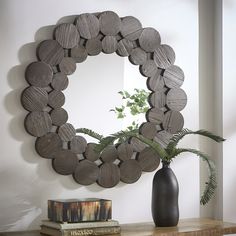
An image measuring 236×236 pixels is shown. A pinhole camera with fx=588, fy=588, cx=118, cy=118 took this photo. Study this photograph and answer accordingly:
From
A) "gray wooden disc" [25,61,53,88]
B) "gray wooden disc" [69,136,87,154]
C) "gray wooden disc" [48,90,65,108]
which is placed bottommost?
"gray wooden disc" [69,136,87,154]

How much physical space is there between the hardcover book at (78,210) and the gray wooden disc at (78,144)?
0.37 metres

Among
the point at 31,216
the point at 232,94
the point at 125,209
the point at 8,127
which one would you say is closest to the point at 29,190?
the point at 31,216

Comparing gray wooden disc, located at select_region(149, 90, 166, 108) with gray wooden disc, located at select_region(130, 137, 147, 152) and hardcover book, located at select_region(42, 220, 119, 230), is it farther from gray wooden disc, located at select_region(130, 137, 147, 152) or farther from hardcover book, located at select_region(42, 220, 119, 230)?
hardcover book, located at select_region(42, 220, 119, 230)

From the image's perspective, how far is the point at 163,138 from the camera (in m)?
3.51

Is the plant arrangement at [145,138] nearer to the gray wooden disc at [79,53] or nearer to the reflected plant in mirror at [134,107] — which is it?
the reflected plant in mirror at [134,107]

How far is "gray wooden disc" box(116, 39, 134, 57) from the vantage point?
3.38 meters

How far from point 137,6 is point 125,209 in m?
1.20

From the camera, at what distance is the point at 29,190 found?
3.09m

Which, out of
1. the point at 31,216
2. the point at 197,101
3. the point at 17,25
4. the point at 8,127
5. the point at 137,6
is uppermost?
the point at 137,6

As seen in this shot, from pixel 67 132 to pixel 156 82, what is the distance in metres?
0.66

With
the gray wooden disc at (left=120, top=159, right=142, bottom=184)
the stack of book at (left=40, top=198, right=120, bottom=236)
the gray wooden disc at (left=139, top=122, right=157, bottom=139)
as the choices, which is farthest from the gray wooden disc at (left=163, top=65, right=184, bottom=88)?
the stack of book at (left=40, top=198, right=120, bottom=236)

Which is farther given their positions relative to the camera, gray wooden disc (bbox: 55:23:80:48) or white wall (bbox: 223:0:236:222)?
white wall (bbox: 223:0:236:222)

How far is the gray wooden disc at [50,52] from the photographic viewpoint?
3135mm

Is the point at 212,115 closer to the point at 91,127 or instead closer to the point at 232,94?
the point at 232,94
